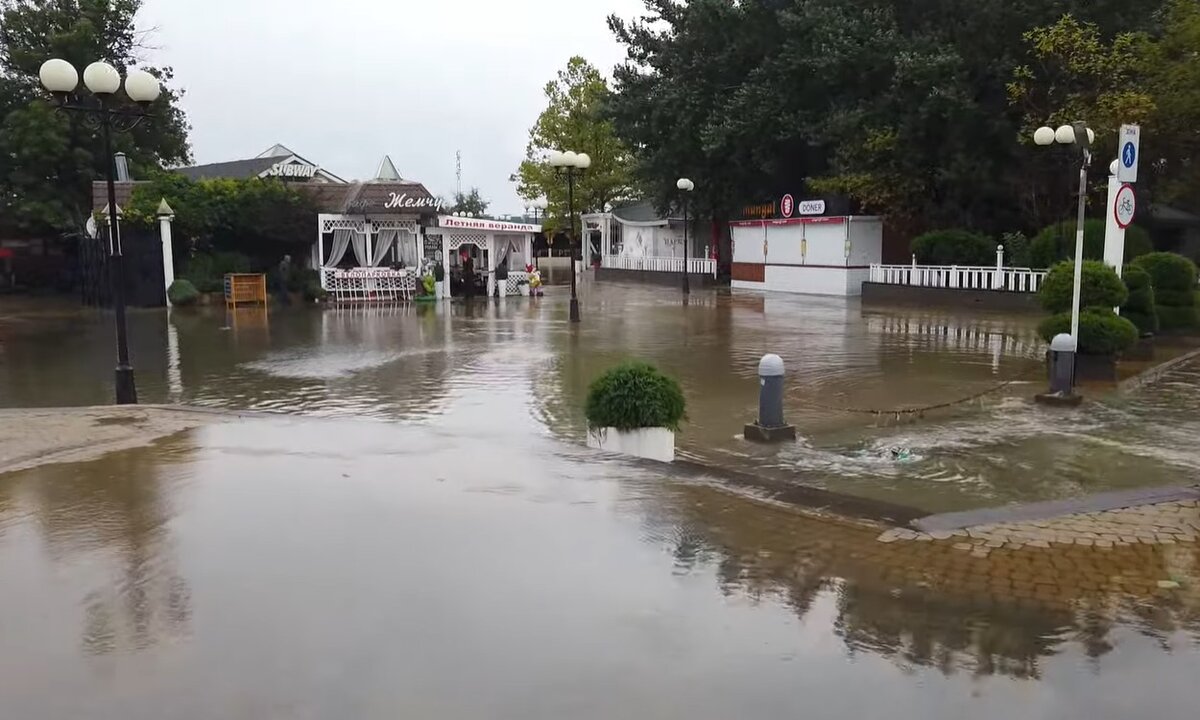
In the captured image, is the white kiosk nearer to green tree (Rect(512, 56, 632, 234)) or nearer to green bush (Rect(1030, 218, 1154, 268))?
green bush (Rect(1030, 218, 1154, 268))

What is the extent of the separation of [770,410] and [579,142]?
4355cm

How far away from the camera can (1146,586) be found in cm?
Answer: 521

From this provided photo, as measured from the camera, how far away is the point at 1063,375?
10.9 m

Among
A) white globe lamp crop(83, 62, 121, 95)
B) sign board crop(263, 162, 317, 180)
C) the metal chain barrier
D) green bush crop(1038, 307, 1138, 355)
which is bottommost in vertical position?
the metal chain barrier

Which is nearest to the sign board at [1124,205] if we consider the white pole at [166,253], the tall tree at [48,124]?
the white pole at [166,253]

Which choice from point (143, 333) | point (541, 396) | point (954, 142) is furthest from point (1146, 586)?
point (954, 142)

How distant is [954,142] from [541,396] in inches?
822

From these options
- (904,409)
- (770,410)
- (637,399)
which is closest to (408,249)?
(904,409)

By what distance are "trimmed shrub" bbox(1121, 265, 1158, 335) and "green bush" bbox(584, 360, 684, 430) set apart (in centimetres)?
962

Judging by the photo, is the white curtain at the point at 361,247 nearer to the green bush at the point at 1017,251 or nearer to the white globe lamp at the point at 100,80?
the green bush at the point at 1017,251

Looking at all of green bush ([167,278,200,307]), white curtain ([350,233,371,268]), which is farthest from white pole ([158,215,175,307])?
white curtain ([350,233,371,268])

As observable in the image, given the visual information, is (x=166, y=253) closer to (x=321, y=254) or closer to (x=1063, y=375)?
(x=321, y=254)

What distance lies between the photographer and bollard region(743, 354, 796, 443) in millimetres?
9148

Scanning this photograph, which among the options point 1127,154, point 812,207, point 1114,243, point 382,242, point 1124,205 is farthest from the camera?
point 812,207
